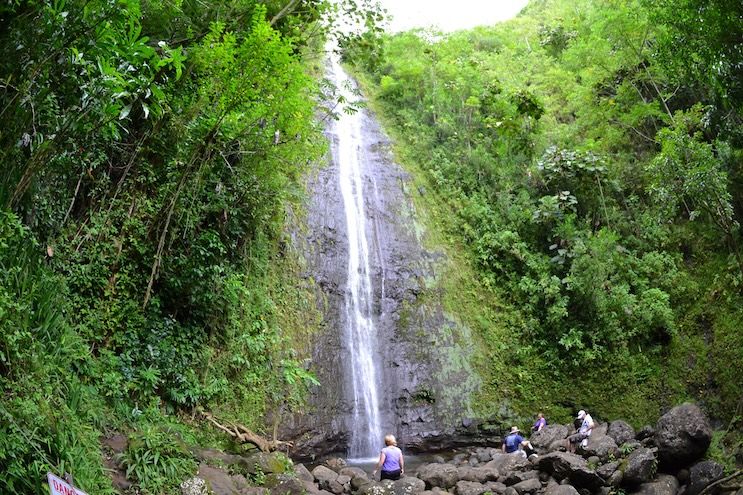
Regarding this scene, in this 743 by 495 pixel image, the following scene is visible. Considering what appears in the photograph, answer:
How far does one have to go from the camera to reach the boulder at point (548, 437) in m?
9.96

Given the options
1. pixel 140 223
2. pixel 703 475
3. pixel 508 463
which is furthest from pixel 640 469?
pixel 140 223

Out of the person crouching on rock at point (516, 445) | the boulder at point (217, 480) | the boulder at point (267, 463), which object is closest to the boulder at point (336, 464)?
the boulder at point (267, 463)

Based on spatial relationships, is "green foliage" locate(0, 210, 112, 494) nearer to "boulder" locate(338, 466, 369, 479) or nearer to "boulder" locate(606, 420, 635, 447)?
"boulder" locate(338, 466, 369, 479)

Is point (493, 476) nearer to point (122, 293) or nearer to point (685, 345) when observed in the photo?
point (685, 345)

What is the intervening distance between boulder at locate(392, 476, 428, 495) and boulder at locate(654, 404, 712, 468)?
12.3 ft

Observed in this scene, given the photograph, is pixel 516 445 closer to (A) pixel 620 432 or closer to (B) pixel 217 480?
(A) pixel 620 432

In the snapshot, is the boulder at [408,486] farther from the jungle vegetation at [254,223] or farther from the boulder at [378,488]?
the jungle vegetation at [254,223]

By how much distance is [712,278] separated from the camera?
1188cm

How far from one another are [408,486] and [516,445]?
3059mm

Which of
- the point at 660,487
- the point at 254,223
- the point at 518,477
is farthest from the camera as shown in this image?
the point at 254,223

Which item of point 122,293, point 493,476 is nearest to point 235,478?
point 122,293

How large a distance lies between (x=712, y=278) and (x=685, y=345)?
69.3 inches

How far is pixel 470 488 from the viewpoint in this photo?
8352 millimetres

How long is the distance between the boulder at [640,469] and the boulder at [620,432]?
134cm
